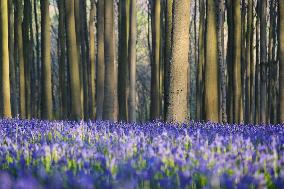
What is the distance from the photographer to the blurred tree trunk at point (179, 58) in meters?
10.5

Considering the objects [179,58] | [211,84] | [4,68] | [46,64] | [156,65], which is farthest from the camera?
[156,65]

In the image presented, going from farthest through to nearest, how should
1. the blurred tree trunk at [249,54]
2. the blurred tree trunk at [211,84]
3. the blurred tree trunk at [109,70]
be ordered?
the blurred tree trunk at [249,54], the blurred tree trunk at [109,70], the blurred tree trunk at [211,84]

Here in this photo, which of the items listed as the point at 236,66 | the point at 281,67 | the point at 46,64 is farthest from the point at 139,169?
the point at 236,66

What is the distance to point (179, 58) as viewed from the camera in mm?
10539

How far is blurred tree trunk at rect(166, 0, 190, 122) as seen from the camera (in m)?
10.5

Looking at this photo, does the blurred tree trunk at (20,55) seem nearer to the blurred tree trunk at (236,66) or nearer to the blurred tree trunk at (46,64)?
the blurred tree trunk at (46,64)

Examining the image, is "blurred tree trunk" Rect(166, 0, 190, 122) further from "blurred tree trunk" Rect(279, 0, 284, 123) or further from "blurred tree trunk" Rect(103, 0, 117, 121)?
"blurred tree trunk" Rect(279, 0, 284, 123)

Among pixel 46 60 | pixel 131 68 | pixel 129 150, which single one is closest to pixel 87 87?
pixel 131 68

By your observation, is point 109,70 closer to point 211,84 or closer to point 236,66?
point 211,84

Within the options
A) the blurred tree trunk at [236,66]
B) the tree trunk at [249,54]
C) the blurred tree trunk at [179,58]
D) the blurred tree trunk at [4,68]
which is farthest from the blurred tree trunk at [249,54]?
the blurred tree trunk at [179,58]

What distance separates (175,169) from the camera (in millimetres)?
3660

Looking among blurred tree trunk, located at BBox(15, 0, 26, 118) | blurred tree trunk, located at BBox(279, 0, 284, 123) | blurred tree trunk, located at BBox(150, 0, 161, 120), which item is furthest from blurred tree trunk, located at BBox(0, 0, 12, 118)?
blurred tree trunk, located at BBox(279, 0, 284, 123)

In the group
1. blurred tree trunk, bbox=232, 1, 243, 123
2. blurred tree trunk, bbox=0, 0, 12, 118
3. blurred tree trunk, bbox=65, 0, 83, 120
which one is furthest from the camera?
blurred tree trunk, bbox=232, 1, 243, 123

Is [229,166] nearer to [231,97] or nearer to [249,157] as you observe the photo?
[249,157]
